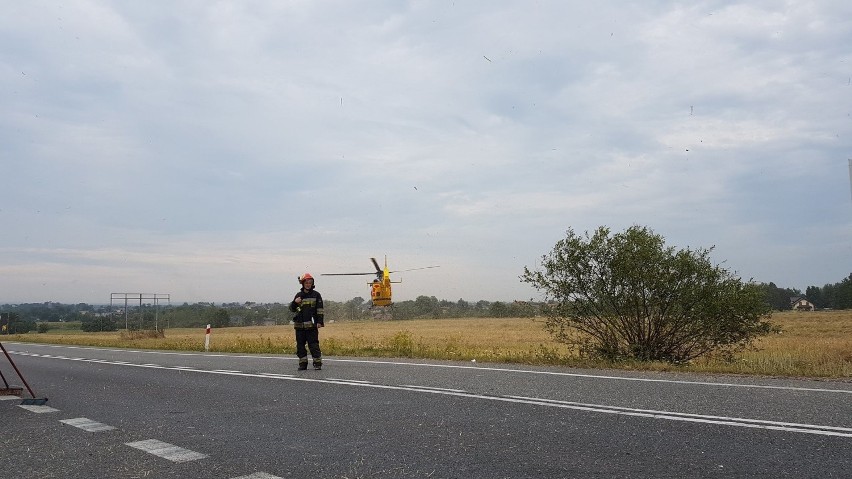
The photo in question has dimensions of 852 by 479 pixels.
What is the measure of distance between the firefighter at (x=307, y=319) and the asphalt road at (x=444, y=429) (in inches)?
80.4

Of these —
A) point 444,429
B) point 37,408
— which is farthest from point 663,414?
point 37,408

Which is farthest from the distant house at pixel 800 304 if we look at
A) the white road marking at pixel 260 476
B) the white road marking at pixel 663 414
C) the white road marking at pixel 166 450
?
the white road marking at pixel 260 476

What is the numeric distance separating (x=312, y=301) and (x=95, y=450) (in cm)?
713

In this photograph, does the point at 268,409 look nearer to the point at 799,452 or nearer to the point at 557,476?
the point at 557,476

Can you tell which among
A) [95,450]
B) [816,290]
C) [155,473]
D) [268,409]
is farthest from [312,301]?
[816,290]

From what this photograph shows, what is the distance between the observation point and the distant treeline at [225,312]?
55.4 m

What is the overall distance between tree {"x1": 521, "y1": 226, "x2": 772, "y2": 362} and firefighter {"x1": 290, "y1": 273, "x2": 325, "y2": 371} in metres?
5.17

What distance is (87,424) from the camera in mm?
6699

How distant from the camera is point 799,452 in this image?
4.65 metres

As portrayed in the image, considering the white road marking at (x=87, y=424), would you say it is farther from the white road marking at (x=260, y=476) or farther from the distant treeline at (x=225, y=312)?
the distant treeline at (x=225, y=312)

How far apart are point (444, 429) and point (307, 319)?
6.90 meters

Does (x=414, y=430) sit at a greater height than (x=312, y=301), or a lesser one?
lesser

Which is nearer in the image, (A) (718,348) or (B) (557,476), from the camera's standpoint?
(B) (557,476)

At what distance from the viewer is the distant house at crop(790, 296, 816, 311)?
126 meters
